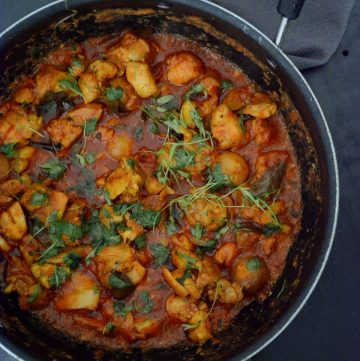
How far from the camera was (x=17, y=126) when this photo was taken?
9.36 ft

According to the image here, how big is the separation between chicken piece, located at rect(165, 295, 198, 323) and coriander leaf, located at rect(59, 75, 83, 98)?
1185 millimetres

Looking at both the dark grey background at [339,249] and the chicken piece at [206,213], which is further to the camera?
the dark grey background at [339,249]

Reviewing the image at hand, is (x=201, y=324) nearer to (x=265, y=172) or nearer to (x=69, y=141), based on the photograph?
(x=265, y=172)

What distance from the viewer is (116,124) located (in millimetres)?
2916

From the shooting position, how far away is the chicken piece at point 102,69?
2844 mm

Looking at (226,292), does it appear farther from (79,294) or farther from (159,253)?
(79,294)

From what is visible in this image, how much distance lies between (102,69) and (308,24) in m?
1.19

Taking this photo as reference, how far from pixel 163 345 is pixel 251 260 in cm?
66

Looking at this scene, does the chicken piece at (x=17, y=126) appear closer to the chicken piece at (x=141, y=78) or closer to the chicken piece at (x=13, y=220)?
the chicken piece at (x=13, y=220)

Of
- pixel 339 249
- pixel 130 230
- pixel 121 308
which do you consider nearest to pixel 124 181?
pixel 130 230

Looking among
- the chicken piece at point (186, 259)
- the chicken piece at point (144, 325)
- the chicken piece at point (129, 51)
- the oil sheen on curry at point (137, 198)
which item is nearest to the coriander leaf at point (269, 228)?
the oil sheen on curry at point (137, 198)

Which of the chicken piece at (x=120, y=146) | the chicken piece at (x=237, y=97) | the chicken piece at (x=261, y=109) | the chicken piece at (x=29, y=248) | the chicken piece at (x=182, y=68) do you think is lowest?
the chicken piece at (x=29, y=248)

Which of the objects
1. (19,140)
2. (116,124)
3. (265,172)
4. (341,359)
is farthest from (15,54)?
(341,359)

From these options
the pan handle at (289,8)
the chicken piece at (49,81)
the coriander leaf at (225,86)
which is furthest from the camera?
the coriander leaf at (225,86)
